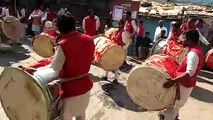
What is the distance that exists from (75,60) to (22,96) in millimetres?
864

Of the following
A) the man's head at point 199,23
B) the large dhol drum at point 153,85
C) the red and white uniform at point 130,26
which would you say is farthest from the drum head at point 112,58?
the man's head at point 199,23

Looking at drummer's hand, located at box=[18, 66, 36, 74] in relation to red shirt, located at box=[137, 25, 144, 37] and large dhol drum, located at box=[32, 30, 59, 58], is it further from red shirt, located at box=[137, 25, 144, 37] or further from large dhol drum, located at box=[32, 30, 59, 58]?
red shirt, located at box=[137, 25, 144, 37]

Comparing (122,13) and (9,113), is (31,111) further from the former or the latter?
(122,13)

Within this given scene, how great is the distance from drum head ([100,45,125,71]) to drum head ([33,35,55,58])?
→ 5.89 feet

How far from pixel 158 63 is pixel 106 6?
1230cm

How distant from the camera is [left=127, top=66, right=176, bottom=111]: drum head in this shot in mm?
5270

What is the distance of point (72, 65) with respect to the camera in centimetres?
466

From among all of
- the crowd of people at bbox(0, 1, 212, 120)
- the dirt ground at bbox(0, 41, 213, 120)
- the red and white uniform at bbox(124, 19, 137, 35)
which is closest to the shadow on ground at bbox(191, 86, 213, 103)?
the dirt ground at bbox(0, 41, 213, 120)

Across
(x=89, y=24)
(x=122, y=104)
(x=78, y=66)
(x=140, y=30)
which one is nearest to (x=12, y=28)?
(x=89, y=24)

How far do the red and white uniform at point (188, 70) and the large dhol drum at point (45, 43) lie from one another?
4748mm

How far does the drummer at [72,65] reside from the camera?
457cm

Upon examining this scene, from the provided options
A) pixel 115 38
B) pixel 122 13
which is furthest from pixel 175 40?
pixel 122 13

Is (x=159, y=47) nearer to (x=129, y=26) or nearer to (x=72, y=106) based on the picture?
(x=129, y=26)

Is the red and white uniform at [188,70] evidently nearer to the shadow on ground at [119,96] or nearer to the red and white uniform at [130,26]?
the shadow on ground at [119,96]
